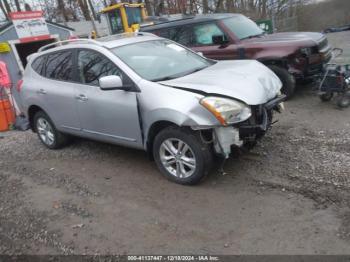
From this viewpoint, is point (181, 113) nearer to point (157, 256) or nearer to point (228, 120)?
point (228, 120)

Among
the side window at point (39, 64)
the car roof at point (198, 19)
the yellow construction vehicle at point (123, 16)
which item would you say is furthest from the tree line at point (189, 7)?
the side window at point (39, 64)

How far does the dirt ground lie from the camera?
333 centimetres

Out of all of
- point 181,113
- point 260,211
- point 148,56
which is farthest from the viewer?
point 148,56

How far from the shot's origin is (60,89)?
17.8 feet

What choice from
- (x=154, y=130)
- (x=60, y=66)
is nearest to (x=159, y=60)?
(x=154, y=130)

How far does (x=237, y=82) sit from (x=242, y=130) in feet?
1.93

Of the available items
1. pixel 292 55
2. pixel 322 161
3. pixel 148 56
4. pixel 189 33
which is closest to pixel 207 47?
pixel 189 33

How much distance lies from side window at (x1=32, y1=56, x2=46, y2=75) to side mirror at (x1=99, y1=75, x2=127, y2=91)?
2150 millimetres

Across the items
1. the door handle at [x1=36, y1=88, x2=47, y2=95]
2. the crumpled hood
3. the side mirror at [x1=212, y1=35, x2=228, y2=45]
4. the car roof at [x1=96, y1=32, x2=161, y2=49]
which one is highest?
the car roof at [x1=96, y1=32, x2=161, y2=49]

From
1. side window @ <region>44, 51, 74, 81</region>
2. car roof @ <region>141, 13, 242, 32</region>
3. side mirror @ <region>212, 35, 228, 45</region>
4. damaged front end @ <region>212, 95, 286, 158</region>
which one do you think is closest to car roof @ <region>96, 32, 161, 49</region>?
side window @ <region>44, 51, 74, 81</region>

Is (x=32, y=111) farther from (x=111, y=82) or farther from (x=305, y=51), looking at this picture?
(x=305, y=51)

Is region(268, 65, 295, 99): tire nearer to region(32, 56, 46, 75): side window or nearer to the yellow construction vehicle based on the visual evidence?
region(32, 56, 46, 75): side window

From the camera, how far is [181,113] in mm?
3941

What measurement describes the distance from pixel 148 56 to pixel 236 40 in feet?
11.3
